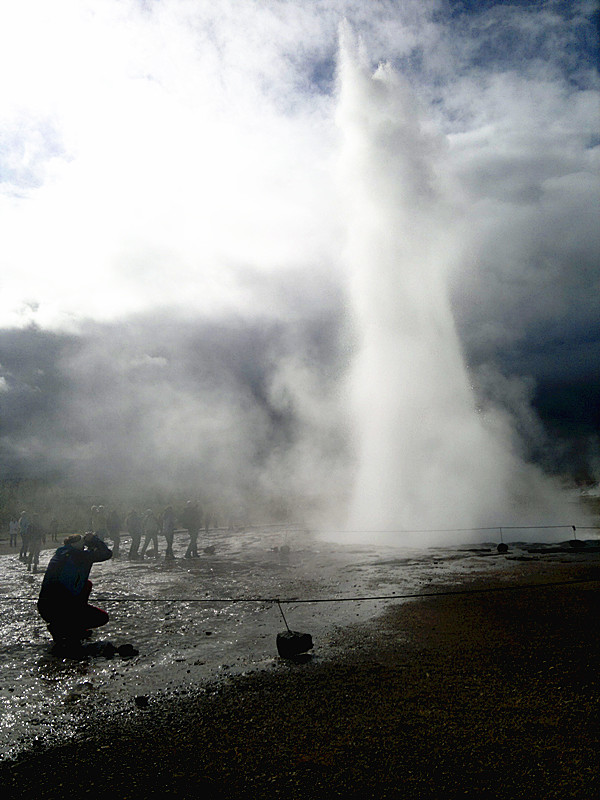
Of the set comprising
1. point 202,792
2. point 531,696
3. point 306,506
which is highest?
point 306,506

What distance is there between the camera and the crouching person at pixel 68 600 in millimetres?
6969

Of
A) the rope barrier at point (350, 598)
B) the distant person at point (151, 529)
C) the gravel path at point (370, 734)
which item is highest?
the distant person at point (151, 529)

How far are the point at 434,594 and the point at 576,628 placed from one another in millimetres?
2776

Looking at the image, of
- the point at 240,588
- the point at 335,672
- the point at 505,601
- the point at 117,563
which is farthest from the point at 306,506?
the point at 335,672

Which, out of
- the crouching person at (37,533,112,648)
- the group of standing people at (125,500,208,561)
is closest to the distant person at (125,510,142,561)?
the group of standing people at (125,500,208,561)

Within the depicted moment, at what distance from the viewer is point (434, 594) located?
29.3ft

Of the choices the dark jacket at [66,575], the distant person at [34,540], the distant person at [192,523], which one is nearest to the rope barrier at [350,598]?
the dark jacket at [66,575]

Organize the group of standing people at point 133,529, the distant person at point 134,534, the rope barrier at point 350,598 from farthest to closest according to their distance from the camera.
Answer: the distant person at point 134,534 → the group of standing people at point 133,529 → the rope barrier at point 350,598

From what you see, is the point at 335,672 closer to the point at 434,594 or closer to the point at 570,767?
the point at 570,767

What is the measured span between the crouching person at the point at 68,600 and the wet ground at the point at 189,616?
0.25 metres

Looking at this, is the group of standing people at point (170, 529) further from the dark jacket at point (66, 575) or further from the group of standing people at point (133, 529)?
the dark jacket at point (66, 575)

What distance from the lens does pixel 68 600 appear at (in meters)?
7.02

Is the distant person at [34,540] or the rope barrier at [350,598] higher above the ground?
the distant person at [34,540]

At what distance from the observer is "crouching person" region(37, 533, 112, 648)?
22.9ft
